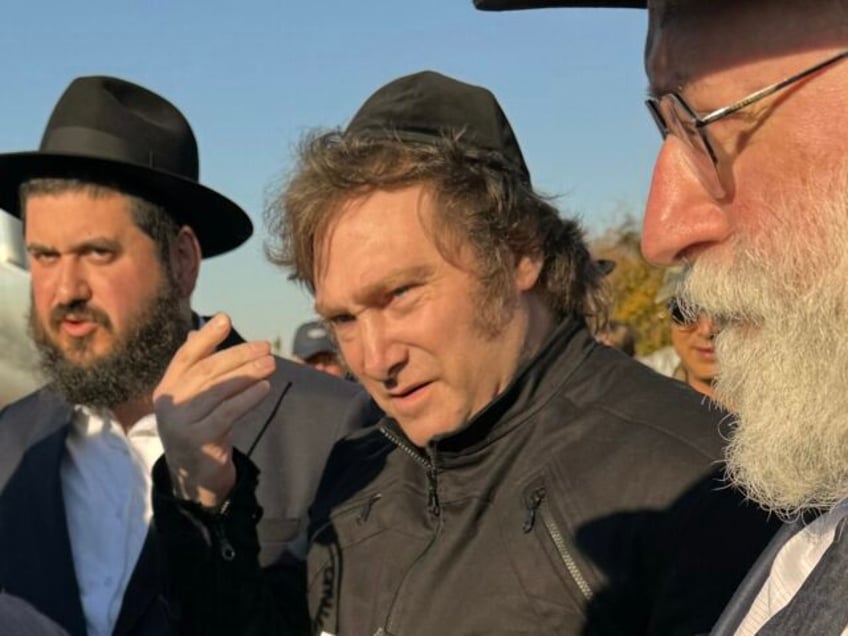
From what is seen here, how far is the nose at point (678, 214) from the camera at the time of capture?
1510mm

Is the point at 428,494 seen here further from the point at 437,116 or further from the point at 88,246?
the point at 88,246

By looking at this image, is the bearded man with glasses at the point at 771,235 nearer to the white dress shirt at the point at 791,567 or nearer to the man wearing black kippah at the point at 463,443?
the white dress shirt at the point at 791,567

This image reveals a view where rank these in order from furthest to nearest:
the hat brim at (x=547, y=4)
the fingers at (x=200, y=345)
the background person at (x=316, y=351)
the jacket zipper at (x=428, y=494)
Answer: the background person at (x=316, y=351) < the fingers at (x=200, y=345) < the jacket zipper at (x=428, y=494) < the hat brim at (x=547, y=4)

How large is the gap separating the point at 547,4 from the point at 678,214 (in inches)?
20.8

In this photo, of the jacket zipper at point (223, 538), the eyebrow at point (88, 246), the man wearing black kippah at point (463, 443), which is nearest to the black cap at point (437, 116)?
the man wearing black kippah at point (463, 443)

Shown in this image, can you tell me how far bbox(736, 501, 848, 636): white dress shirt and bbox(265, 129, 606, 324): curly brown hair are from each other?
113 centimetres

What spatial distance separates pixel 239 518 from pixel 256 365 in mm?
353

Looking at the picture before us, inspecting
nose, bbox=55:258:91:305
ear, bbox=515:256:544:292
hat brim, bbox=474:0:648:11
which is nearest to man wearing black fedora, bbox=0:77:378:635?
nose, bbox=55:258:91:305

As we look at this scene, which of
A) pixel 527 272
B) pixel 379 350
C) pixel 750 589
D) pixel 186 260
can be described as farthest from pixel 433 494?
pixel 186 260

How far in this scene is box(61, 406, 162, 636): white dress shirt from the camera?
130 inches

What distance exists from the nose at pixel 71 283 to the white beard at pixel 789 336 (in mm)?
2406

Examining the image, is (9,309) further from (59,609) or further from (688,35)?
(688,35)

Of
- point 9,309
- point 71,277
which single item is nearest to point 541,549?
point 71,277

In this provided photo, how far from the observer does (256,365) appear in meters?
2.80
